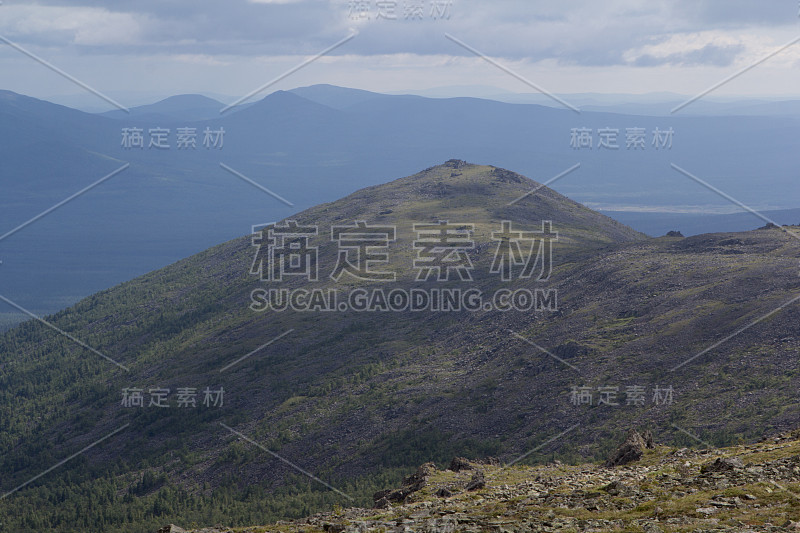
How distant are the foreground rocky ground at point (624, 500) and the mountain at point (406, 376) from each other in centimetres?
1740

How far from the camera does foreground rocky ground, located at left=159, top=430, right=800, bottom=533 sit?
23.5m

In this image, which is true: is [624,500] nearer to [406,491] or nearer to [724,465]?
[724,465]

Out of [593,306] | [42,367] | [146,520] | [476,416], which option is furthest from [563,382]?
[42,367]

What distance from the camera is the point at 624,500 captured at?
26.8 metres

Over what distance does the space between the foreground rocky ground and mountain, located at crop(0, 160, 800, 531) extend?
17.4 metres

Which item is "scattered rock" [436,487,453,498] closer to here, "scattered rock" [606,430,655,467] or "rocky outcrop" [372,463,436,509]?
"rocky outcrop" [372,463,436,509]

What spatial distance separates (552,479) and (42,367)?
142m

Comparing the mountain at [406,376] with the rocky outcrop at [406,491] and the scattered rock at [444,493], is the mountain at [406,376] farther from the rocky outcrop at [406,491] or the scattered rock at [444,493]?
the scattered rock at [444,493]

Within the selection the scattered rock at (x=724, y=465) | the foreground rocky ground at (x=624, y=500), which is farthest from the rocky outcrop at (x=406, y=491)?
the scattered rock at (x=724, y=465)

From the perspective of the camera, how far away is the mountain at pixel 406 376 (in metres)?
61.5

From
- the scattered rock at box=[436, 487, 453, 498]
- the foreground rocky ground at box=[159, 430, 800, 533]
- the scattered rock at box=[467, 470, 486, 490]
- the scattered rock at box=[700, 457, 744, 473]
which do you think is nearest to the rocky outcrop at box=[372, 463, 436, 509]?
the foreground rocky ground at box=[159, 430, 800, 533]

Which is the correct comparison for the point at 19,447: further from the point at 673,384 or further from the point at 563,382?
the point at 673,384

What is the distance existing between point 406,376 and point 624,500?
199 feet

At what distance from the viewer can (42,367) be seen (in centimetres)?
15000
